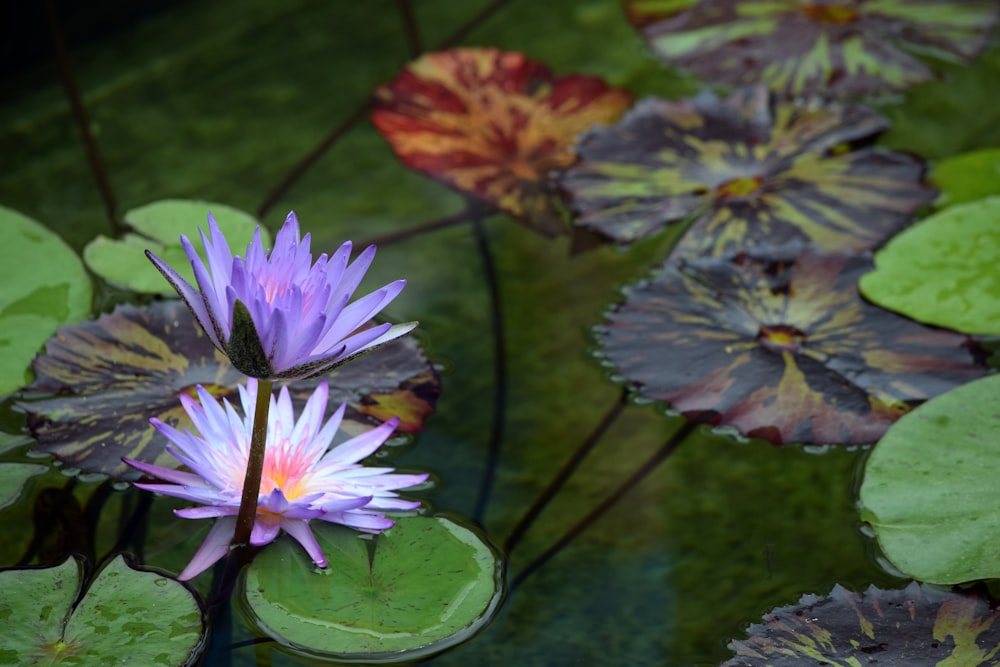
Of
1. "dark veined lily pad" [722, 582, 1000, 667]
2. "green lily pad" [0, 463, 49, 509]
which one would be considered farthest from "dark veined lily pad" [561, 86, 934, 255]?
"green lily pad" [0, 463, 49, 509]

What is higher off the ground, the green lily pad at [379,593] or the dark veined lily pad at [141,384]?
the dark veined lily pad at [141,384]

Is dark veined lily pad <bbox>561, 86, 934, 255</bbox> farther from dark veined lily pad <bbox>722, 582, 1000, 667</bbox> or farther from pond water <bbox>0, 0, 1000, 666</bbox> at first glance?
dark veined lily pad <bbox>722, 582, 1000, 667</bbox>

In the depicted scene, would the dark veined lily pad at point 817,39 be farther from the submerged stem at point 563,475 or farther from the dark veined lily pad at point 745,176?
the submerged stem at point 563,475

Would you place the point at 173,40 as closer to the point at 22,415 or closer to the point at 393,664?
the point at 22,415

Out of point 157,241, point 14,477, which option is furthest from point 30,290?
point 14,477

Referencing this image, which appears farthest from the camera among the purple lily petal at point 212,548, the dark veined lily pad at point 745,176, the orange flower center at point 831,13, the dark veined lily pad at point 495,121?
the orange flower center at point 831,13

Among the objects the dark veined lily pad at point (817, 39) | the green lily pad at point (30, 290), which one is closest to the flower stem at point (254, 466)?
the green lily pad at point (30, 290)
